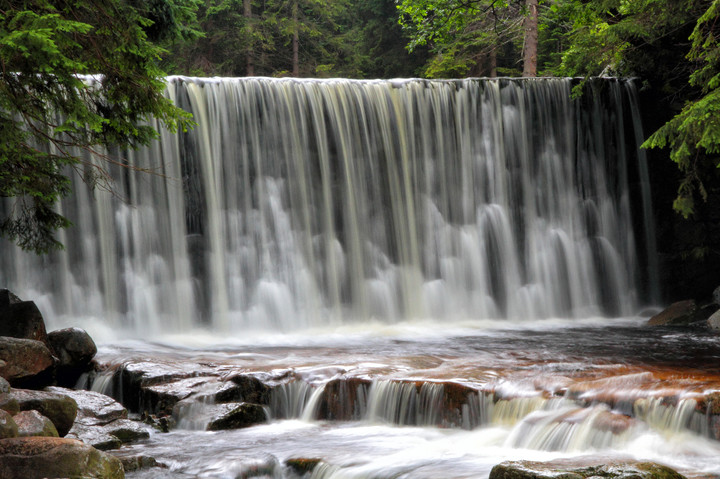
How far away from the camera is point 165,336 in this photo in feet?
40.9

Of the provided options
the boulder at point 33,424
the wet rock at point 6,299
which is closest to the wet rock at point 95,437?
the boulder at point 33,424

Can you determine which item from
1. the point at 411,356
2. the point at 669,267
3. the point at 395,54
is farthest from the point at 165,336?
the point at 395,54

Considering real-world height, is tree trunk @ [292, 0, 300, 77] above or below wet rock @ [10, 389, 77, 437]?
above

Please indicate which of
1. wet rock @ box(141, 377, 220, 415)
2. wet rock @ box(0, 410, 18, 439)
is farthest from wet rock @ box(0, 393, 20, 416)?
wet rock @ box(141, 377, 220, 415)

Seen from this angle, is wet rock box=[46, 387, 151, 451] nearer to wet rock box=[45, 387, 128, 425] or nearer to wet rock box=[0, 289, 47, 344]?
wet rock box=[45, 387, 128, 425]

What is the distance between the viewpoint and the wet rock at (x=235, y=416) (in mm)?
7786

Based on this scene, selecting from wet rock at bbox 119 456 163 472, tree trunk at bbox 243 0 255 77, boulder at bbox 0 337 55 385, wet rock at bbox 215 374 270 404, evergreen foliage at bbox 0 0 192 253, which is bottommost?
wet rock at bbox 119 456 163 472

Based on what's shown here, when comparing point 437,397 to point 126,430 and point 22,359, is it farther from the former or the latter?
point 22,359

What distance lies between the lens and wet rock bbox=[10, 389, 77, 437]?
6.63 metres

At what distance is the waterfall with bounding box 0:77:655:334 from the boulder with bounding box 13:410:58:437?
629 centimetres

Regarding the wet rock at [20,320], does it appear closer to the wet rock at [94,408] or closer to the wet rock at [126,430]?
the wet rock at [94,408]

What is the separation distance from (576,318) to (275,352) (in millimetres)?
6641

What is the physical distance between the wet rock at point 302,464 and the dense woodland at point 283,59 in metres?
3.51

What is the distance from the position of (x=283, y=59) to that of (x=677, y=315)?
66.3ft
